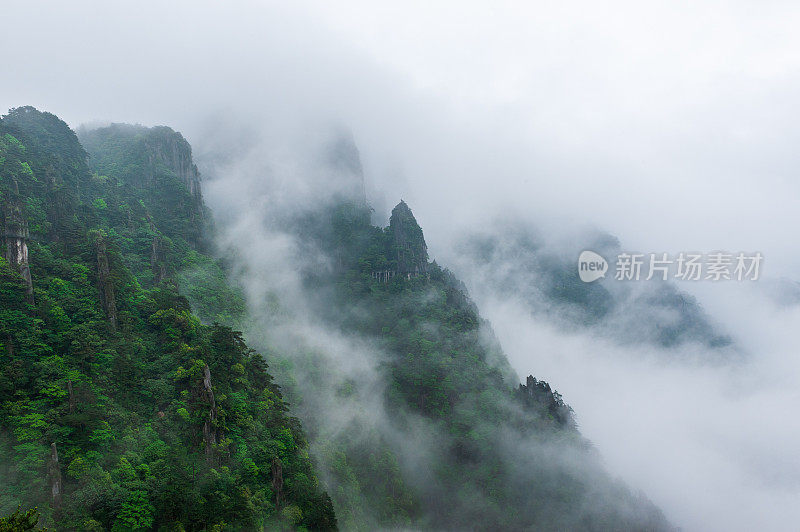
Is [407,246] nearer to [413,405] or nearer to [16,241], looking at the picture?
[413,405]

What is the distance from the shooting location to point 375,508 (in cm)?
5891

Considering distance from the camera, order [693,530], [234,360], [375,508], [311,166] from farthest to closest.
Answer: [311,166]
[693,530]
[375,508]
[234,360]

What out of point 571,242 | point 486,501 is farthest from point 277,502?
point 571,242

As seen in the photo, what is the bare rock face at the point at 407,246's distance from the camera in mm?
101500

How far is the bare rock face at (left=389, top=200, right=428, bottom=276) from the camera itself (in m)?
102

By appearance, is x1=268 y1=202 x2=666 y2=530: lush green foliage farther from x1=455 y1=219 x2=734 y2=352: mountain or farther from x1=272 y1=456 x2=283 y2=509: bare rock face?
x1=455 y1=219 x2=734 y2=352: mountain

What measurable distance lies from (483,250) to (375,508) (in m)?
119

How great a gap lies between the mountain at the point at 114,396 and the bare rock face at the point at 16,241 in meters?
0.09

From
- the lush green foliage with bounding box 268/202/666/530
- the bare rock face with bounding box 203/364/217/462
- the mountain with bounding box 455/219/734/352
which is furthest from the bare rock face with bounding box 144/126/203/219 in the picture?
the mountain with bounding box 455/219/734/352

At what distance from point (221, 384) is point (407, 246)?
2528 inches

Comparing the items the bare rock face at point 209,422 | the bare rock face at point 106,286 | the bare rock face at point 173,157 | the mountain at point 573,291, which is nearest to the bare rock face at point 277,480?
the bare rock face at point 209,422

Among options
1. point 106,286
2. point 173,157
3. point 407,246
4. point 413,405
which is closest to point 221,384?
point 106,286

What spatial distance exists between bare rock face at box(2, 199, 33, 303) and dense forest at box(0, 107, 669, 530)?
0.15 meters

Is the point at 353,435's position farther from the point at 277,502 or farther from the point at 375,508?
the point at 277,502
